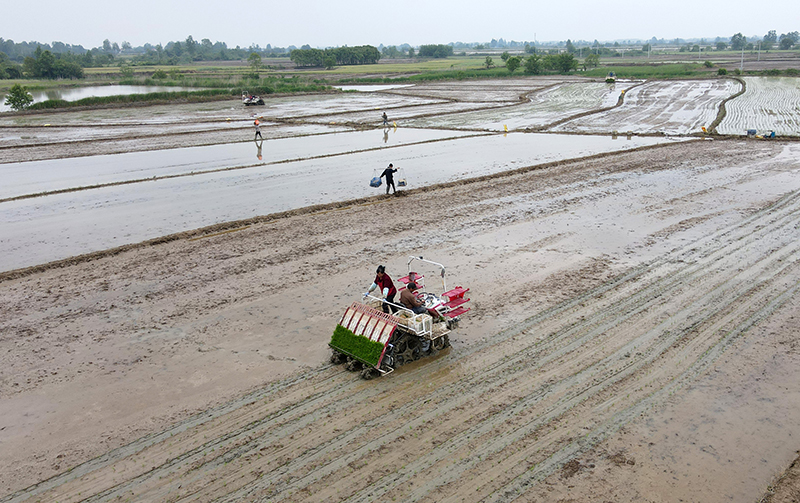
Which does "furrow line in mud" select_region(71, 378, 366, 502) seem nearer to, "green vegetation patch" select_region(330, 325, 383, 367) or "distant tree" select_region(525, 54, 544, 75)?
"green vegetation patch" select_region(330, 325, 383, 367)

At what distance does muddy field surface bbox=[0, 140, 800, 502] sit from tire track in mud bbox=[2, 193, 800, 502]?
0.04 metres

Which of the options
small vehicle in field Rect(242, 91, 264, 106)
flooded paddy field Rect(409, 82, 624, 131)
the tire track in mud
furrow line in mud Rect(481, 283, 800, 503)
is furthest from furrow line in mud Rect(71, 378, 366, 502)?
small vehicle in field Rect(242, 91, 264, 106)

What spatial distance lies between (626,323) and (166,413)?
29.6 feet

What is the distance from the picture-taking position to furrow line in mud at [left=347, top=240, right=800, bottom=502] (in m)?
7.83

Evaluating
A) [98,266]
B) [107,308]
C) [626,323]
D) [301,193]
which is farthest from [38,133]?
[626,323]

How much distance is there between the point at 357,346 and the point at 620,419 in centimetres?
451

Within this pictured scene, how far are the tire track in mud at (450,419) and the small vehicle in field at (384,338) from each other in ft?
0.85

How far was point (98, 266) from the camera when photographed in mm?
16016

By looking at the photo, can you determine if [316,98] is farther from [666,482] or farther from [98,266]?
[666,482]

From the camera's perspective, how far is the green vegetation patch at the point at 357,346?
10.2 metres

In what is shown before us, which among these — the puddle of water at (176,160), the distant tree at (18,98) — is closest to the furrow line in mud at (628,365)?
the puddle of water at (176,160)

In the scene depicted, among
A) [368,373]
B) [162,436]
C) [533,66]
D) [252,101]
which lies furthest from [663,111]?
[533,66]

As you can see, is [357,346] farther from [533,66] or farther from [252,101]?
[533,66]

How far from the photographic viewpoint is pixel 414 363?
1082cm
